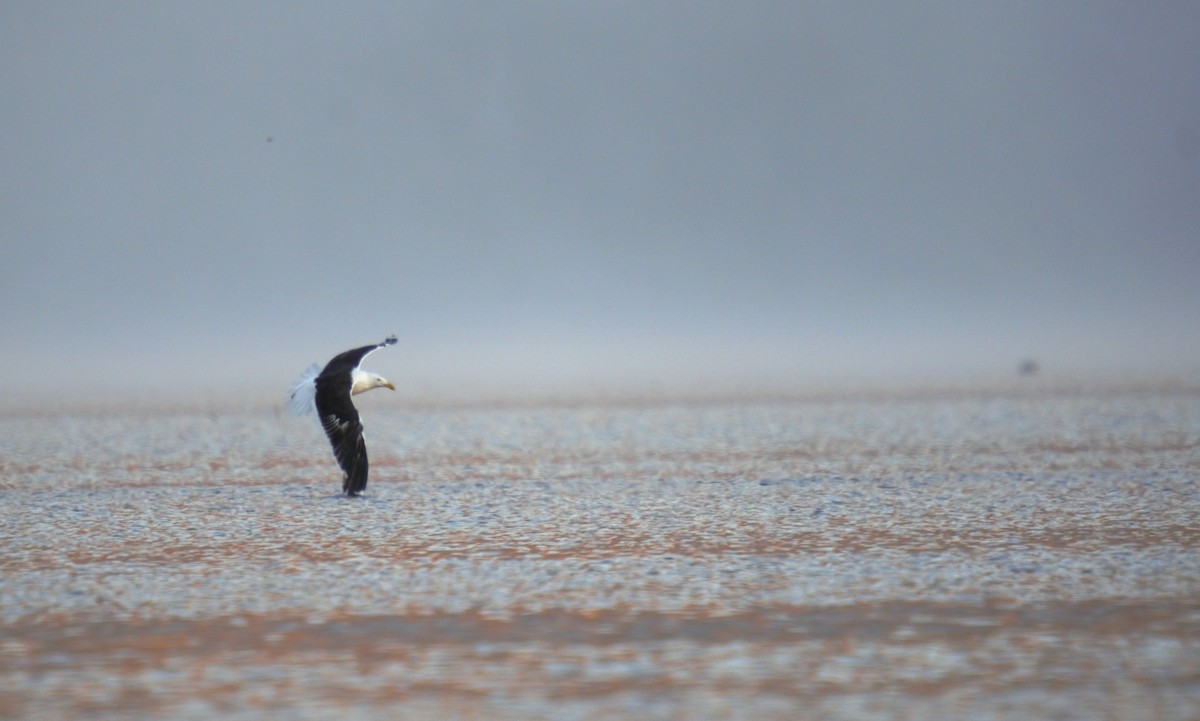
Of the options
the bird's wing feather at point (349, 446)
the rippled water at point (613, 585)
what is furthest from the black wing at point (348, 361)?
the rippled water at point (613, 585)

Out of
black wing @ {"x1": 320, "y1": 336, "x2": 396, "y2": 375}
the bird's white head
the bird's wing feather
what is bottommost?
the bird's wing feather

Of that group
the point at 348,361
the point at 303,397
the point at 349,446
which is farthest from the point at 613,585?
the point at 348,361

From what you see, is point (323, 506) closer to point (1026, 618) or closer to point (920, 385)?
point (1026, 618)

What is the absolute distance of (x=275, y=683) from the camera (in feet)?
26.5

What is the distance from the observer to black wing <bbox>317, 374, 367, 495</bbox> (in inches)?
579

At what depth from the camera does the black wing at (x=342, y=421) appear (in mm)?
14695

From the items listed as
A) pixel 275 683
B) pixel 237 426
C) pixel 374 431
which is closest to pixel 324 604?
pixel 275 683

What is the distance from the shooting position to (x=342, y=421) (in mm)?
14859

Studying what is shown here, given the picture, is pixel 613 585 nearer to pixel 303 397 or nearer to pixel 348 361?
pixel 303 397

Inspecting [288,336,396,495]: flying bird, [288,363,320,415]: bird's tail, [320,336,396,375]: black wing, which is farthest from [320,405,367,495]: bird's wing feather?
[320,336,396,375]: black wing

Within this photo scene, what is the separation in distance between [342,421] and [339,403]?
10.1 inches

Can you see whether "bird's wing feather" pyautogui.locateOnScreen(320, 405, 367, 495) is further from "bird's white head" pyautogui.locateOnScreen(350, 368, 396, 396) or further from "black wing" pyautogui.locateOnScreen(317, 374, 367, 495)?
"bird's white head" pyautogui.locateOnScreen(350, 368, 396, 396)

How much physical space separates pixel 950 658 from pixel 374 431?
20066 millimetres

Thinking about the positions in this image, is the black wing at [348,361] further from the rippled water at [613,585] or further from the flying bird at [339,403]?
the rippled water at [613,585]
